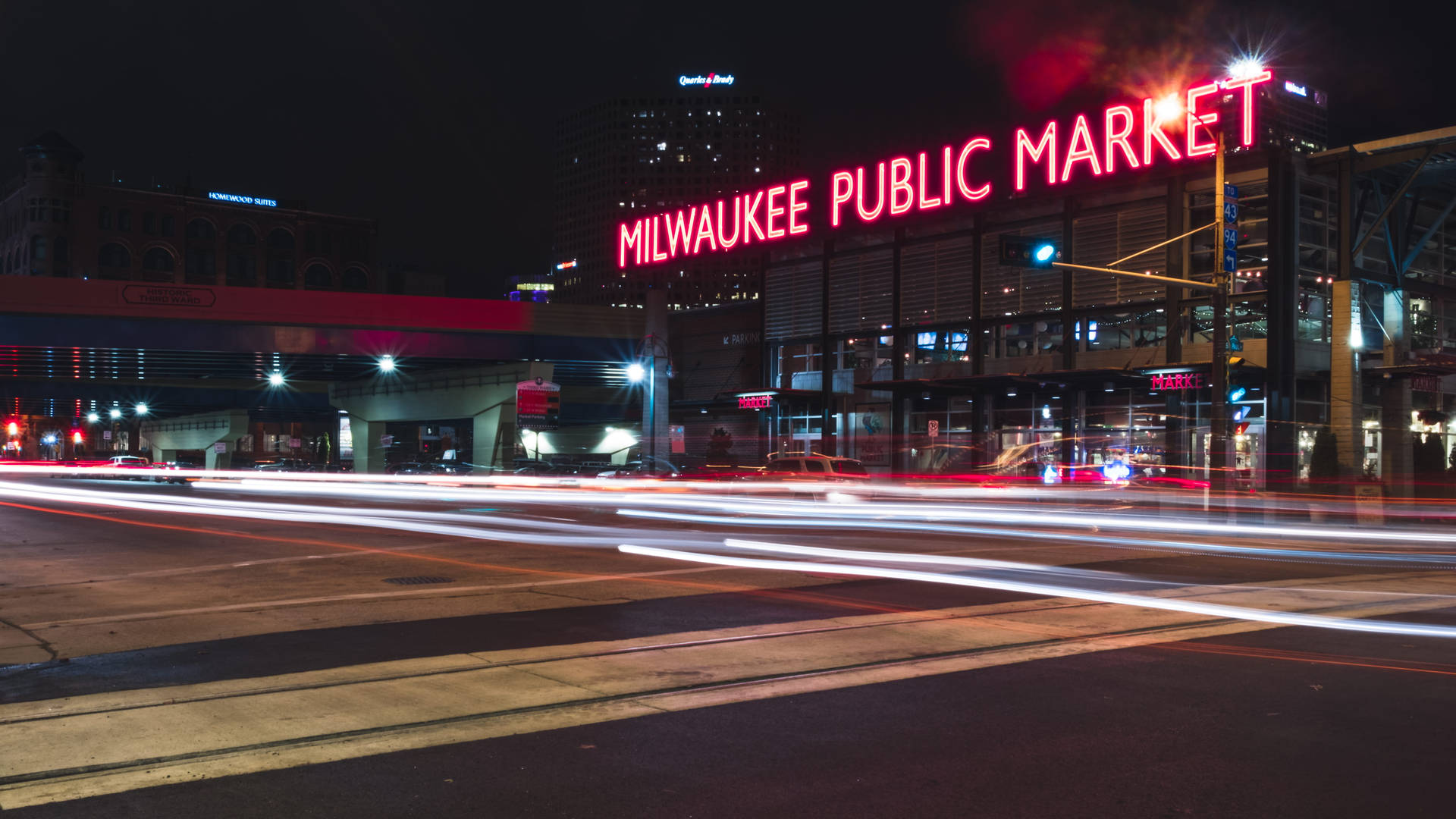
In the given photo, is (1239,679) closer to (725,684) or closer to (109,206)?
(725,684)

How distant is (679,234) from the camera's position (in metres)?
57.3

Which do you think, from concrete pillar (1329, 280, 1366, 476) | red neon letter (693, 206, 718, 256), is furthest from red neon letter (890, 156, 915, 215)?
concrete pillar (1329, 280, 1366, 476)

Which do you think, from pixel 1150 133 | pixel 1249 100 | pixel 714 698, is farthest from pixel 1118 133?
pixel 714 698

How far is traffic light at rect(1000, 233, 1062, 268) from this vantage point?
951 inches

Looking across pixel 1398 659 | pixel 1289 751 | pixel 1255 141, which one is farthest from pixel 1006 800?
pixel 1255 141

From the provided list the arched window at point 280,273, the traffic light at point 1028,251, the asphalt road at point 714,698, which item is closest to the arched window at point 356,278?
the arched window at point 280,273

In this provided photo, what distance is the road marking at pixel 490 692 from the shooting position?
6.52 m

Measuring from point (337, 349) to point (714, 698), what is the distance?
46345mm

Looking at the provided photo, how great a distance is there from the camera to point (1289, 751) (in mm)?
6742

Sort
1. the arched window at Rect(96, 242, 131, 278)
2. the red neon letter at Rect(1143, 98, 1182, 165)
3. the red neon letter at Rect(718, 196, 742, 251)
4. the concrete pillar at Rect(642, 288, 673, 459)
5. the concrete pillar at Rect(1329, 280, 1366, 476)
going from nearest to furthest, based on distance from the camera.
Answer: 1. the concrete pillar at Rect(1329, 280, 1366, 476)
2. the red neon letter at Rect(1143, 98, 1182, 165)
3. the concrete pillar at Rect(642, 288, 673, 459)
4. the red neon letter at Rect(718, 196, 742, 251)
5. the arched window at Rect(96, 242, 131, 278)

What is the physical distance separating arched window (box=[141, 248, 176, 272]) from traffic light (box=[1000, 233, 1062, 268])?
110m

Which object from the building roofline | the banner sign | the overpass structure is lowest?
the banner sign

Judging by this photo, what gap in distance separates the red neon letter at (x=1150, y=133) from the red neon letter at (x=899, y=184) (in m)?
10.1

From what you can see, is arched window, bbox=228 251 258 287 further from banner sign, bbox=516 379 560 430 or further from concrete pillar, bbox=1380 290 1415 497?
concrete pillar, bbox=1380 290 1415 497
